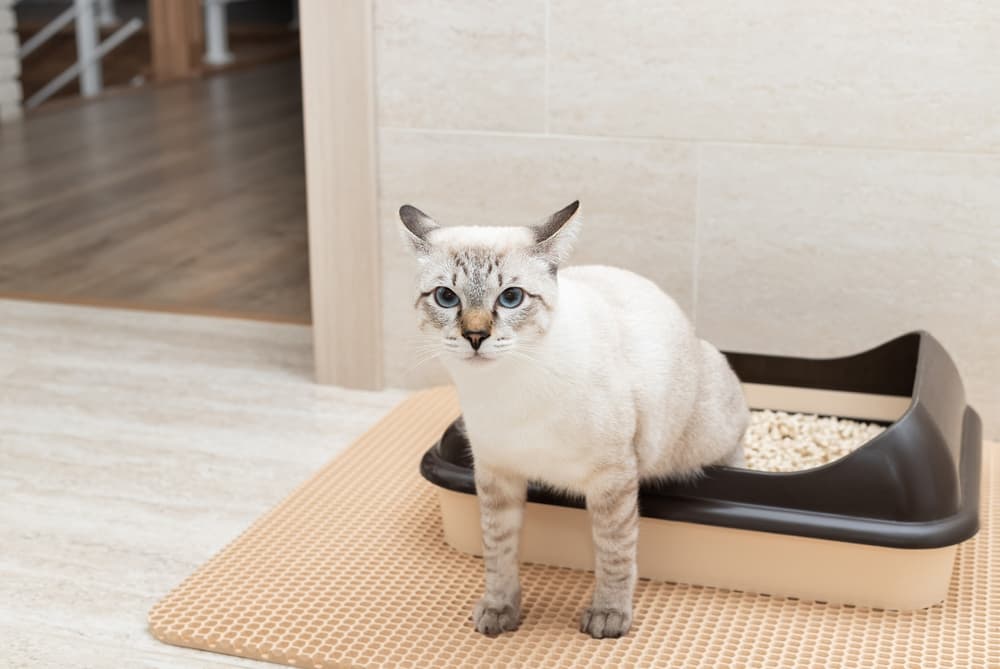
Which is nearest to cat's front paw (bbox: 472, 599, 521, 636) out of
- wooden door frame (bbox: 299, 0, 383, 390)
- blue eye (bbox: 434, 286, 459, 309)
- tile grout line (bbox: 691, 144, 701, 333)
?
blue eye (bbox: 434, 286, 459, 309)

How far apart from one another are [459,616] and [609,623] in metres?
0.23

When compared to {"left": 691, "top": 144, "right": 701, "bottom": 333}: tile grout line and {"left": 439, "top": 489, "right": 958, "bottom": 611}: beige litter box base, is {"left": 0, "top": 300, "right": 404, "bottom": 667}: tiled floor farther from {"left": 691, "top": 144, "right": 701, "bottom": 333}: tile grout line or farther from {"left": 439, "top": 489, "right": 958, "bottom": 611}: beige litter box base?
{"left": 691, "top": 144, "right": 701, "bottom": 333}: tile grout line

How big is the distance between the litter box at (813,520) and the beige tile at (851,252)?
437 mm

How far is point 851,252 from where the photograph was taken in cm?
232

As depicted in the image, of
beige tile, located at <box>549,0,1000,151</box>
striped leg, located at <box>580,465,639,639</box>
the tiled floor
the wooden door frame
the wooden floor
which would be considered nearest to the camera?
striped leg, located at <box>580,465,639,639</box>

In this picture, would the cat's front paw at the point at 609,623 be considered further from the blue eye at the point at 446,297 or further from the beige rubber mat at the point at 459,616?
the blue eye at the point at 446,297

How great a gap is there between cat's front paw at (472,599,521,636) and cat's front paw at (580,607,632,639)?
11cm

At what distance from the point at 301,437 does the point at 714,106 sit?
1058 millimetres

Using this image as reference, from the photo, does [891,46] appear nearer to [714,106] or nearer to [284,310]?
[714,106]

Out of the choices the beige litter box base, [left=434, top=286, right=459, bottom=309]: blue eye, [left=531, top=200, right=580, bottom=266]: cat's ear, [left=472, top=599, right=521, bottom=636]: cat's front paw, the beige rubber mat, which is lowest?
the beige rubber mat

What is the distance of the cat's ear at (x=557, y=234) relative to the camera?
4.87 ft

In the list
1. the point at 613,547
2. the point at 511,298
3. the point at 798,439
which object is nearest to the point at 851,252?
the point at 798,439

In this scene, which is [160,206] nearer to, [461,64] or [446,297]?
[461,64]

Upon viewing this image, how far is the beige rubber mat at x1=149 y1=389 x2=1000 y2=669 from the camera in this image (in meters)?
1.62
